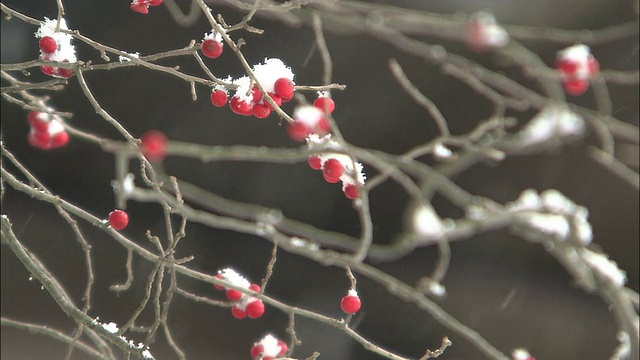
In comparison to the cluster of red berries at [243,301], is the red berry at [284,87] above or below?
above

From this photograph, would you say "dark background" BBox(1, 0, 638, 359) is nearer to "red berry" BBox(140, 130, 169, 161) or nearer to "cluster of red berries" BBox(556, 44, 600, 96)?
"cluster of red berries" BBox(556, 44, 600, 96)

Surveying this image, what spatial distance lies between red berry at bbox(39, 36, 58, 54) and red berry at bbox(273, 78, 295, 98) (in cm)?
39

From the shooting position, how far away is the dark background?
3.05 m

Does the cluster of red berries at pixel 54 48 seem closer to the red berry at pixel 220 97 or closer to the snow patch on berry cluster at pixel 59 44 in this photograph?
the snow patch on berry cluster at pixel 59 44

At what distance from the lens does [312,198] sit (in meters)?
3.25

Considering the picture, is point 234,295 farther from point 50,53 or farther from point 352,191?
point 50,53

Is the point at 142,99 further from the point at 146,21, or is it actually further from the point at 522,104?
the point at 522,104

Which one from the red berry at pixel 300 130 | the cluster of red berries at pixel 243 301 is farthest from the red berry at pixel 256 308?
the red berry at pixel 300 130

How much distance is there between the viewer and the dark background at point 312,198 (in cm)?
305

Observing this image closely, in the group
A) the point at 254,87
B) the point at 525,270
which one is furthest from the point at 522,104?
the point at 525,270

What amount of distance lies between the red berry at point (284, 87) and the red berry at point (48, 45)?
0.39 metres

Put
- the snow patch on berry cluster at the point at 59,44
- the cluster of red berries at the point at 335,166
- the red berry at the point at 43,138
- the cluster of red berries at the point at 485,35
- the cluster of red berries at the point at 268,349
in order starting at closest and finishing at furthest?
the cluster of red berries at the point at 335,166 → the snow patch on berry cluster at the point at 59,44 → the cluster of red berries at the point at 268,349 → the red berry at the point at 43,138 → the cluster of red berries at the point at 485,35

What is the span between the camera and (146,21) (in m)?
3.06

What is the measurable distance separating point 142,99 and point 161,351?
1173 millimetres
